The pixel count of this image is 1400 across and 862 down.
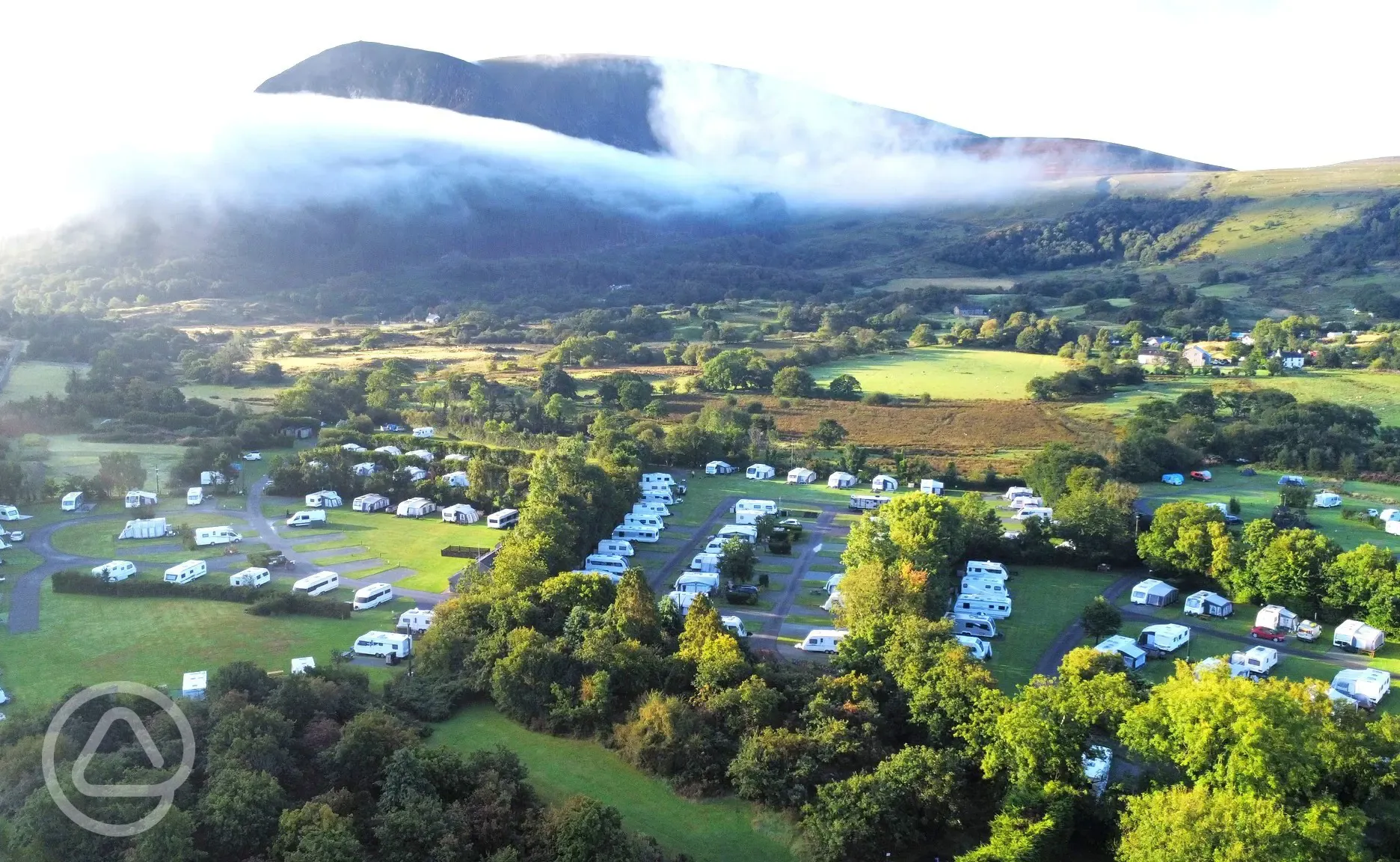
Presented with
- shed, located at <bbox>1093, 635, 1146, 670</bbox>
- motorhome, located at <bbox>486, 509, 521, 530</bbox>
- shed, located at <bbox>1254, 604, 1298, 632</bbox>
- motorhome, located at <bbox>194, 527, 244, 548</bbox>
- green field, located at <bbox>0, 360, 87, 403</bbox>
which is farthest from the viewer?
green field, located at <bbox>0, 360, 87, 403</bbox>

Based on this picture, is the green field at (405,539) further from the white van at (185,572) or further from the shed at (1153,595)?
the shed at (1153,595)

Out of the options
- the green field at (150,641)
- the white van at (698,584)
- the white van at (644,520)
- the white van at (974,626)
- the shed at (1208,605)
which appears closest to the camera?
the green field at (150,641)

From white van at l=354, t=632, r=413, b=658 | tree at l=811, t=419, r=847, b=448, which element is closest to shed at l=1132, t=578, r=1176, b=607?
white van at l=354, t=632, r=413, b=658

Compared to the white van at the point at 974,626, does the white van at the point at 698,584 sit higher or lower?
lower

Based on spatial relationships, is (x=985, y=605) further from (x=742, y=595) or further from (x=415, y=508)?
(x=415, y=508)

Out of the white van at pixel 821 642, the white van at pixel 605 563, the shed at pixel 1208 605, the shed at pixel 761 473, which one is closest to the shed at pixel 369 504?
the white van at pixel 605 563

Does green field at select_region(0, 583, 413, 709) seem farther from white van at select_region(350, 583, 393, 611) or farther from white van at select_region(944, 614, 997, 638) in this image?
white van at select_region(944, 614, 997, 638)

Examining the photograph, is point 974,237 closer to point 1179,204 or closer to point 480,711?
point 1179,204
